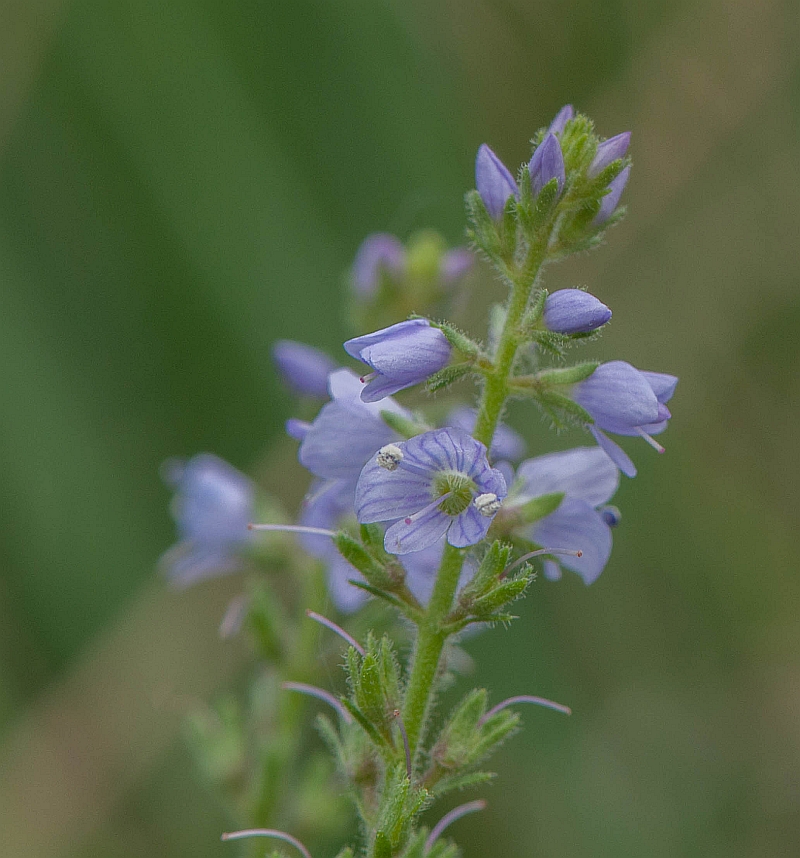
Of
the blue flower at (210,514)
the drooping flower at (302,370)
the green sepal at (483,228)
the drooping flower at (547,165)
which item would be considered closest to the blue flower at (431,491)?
the green sepal at (483,228)

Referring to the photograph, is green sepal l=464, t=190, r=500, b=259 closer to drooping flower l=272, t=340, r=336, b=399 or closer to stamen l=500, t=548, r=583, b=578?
stamen l=500, t=548, r=583, b=578

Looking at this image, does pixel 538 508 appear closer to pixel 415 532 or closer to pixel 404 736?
pixel 415 532

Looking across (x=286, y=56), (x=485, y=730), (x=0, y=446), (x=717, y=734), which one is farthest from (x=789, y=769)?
(x=286, y=56)

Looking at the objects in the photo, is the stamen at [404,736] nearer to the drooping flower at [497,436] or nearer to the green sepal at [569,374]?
the drooping flower at [497,436]

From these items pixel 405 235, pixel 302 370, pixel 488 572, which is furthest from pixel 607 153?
pixel 405 235

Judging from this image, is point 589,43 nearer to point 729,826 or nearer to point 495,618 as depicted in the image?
point 729,826

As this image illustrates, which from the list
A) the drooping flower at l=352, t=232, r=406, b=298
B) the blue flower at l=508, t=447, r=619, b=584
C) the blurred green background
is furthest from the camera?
the blurred green background

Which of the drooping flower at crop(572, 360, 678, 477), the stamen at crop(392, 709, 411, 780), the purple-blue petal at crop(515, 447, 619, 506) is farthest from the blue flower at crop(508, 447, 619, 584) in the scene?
the stamen at crop(392, 709, 411, 780)
